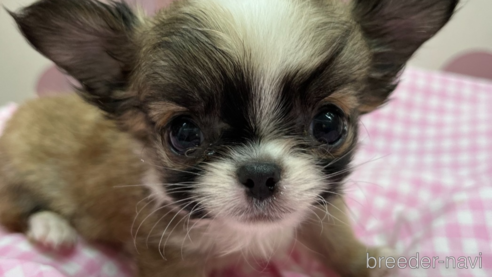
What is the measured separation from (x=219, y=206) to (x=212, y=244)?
0.33 m

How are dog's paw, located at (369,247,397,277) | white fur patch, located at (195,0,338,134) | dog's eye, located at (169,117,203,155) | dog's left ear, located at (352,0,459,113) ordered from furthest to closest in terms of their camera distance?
dog's paw, located at (369,247,397,277), dog's left ear, located at (352,0,459,113), dog's eye, located at (169,117,203,155), white fur patch, located at (195,0,338,134)

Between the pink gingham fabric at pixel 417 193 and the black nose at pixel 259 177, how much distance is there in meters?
0.38

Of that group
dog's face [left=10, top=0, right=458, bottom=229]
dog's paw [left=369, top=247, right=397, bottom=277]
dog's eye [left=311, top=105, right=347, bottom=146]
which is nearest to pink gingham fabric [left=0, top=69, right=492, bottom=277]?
dog's paw [left=369, top=247, right=397, bottom=277]

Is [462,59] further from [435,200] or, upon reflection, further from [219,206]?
[219,206]

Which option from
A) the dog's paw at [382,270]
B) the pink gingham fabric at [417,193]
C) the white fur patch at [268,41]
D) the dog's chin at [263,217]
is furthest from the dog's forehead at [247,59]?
the dog's paw at [382,270]

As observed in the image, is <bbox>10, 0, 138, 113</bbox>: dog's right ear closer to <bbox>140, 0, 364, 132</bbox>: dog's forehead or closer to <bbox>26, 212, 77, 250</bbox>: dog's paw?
<bbox>140, 0, 364, 132</bbox>: dog's forehead

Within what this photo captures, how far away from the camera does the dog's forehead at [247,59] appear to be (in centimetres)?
101

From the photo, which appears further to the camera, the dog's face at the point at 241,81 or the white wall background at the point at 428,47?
the white wall background at the point at 428,47

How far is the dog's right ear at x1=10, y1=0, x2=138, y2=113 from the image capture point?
1188mm

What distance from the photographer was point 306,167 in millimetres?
1100

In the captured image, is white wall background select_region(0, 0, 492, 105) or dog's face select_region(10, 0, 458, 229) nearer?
dog's face select_region(10, 0, 458, 229)

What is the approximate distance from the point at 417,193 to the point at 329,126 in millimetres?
1002

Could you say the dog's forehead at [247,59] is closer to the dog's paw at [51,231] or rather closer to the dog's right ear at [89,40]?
the dog's right ear at [89,40]

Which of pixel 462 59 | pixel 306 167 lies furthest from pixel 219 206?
pixel 462 59
